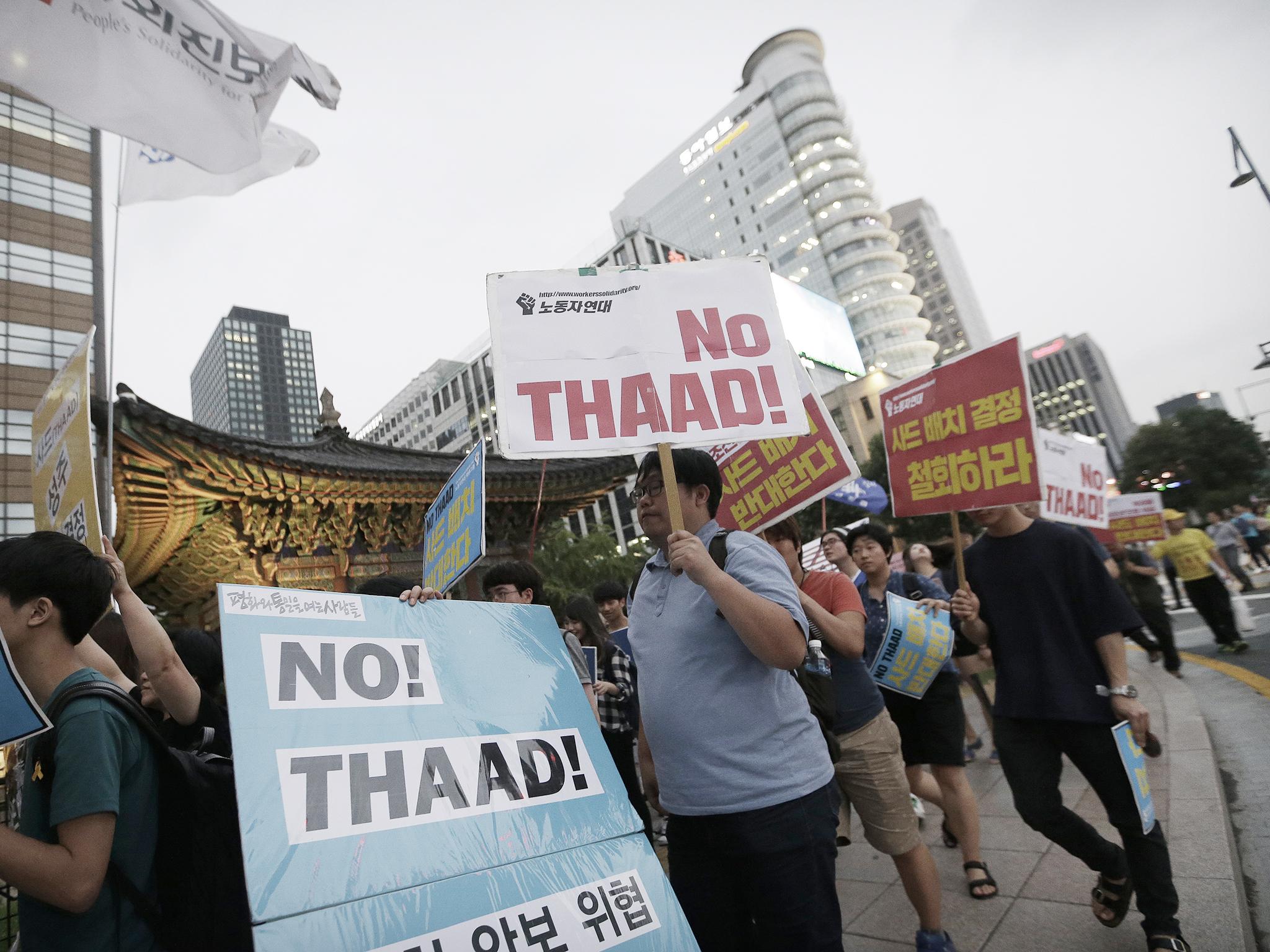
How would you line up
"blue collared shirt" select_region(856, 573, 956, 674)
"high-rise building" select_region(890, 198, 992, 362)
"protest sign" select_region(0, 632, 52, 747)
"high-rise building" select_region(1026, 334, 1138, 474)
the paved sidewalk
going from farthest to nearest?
1. "high-rise building" select_region(1026, 334, 1138, 474)
2. "high-rise building" select_region(890, 198, 992, 362)
3. "blue collared shirt" select_region(856, 573, 956, 674)
4. the paved sidewalk
5. "protest sign" select_region(0, 632, 52, 747)

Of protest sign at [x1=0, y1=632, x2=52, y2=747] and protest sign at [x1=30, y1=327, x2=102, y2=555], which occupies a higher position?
protest sign at [x1=30, y1=327, x2=102, y2=555]

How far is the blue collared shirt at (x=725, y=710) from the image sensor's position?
5.82 feet

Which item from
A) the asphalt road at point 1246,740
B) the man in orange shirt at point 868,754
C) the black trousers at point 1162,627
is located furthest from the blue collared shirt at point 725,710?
the black trousers at point 1162,627

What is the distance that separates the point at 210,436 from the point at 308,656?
6.21 metres

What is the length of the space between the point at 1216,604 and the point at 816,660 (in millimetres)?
8104

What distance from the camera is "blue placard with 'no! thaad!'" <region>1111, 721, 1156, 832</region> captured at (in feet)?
7.79

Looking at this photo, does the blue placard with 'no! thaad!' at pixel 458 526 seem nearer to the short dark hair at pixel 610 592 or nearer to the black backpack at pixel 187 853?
the black backpack at pixel 187 853

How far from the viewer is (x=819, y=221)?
217 ft

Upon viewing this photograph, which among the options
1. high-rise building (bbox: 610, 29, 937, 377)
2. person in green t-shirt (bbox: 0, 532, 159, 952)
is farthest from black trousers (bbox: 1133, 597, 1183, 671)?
high-rise building (bbox: 610, 29, 937, 377)

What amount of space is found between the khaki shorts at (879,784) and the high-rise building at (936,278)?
385ft

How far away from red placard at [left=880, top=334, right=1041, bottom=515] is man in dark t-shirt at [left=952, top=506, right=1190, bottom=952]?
29 cm

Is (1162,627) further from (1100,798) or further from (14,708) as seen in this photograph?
(14,708)

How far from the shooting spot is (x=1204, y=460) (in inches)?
1497

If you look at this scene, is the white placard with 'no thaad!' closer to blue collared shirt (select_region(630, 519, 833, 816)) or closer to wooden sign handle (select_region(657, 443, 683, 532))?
wooden sign handle (select_region(657, 443, 683, 532))
